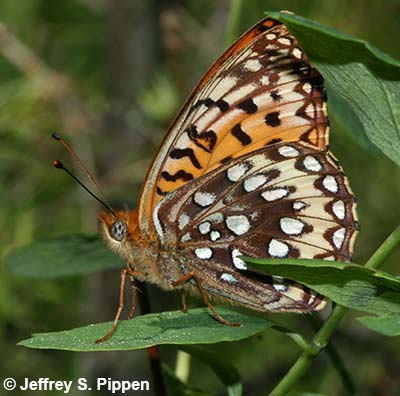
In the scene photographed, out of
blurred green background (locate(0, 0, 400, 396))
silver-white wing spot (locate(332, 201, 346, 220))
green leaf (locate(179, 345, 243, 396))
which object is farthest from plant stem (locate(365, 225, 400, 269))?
blurred green background (locate(0, 0, 400, 396))

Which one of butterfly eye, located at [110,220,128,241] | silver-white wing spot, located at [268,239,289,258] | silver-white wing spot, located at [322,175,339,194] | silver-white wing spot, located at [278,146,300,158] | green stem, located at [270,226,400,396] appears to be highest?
silver-white wing spot, located at [278,146,300,158]

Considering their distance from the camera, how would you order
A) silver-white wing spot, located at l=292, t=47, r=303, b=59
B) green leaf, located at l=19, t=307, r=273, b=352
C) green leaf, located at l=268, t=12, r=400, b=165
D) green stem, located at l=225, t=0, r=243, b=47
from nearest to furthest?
green leaf, located at l=268, t=12, r=400, b=165, green leaf, located at l=19, t=307, r=273, b=352, silver-white wing spot, located at l=292, t=47, r=303, b=59, green stem, located at l=225, t=0, r=243, b=47

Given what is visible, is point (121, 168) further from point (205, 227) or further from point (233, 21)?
point (205, 227)

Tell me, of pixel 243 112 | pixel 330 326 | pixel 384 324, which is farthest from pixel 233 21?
pixel 384 324

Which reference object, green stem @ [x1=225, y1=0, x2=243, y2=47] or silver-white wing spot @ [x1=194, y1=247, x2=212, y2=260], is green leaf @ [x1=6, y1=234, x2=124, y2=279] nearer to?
silver-white wing spot @ [x1=194, y1=247, x2=212, y2=260]

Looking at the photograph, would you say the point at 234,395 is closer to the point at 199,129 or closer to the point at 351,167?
the point at 199,129

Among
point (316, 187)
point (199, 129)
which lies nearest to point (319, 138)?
point (316, 187)

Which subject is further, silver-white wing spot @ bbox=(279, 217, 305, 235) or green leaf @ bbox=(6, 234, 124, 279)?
green leaf @ bbox=(6, 234, 124, 279)
